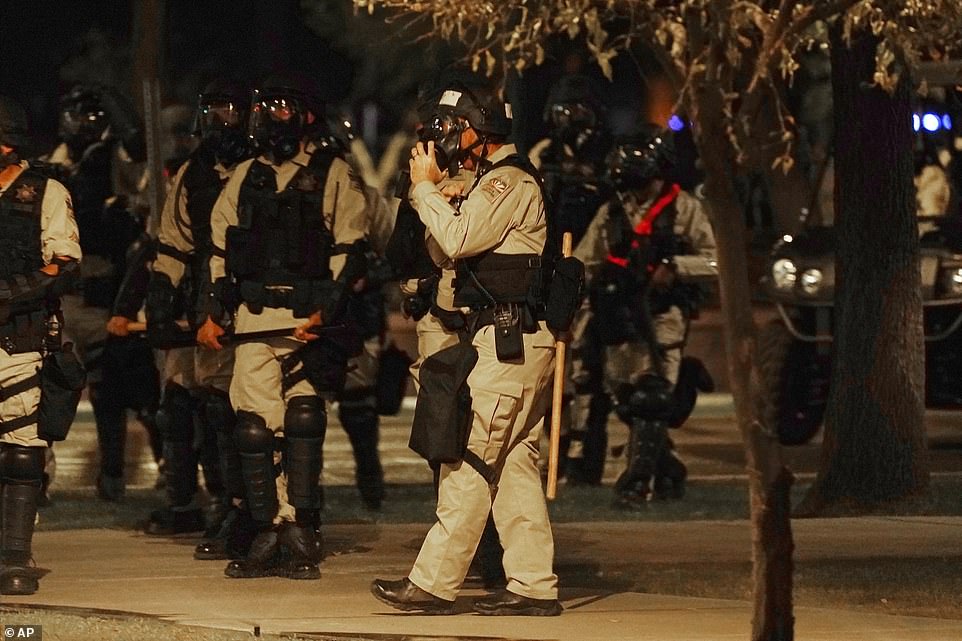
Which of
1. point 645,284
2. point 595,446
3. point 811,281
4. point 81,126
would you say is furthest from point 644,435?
point 81,126

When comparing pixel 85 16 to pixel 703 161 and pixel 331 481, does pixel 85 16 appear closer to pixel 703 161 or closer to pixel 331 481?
pixel 331 481

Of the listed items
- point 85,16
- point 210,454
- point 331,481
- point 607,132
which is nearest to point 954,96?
point 607,132

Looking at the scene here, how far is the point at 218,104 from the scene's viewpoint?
10719mm

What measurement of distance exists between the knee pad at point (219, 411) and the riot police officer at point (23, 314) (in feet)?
4.29

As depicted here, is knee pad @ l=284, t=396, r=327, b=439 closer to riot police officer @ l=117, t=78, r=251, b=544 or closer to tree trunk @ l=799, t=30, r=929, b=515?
riot police officer @ l=117, t=78, r=251, b=544

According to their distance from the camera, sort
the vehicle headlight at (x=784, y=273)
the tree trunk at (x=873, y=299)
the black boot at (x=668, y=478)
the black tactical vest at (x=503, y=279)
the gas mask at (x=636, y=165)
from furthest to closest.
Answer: the vehicle headlight at (x=784, y=273) < the black boot at (x=668, y=478) < the gas mask at (x=636, y=165) < the tree trunk at (x=873, y=299) < the black tactical vest at (x=503, y=279)

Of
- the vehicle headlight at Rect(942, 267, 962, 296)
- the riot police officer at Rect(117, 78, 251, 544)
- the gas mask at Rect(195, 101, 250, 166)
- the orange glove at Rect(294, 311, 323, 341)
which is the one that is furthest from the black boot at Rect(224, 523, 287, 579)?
the vehicle headlight at Rect(942, 267, 962, 296)

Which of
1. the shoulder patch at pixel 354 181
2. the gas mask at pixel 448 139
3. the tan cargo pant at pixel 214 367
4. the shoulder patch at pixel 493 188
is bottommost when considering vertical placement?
the tan cargo pant at pixel 214 367

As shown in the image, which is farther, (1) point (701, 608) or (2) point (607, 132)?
(2) point (607, 132)

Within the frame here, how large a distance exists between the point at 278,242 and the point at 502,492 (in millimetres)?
1773

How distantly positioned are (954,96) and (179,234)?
20.2 ft

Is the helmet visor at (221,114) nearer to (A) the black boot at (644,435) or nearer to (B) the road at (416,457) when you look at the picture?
(A) the black boot at (644,435)

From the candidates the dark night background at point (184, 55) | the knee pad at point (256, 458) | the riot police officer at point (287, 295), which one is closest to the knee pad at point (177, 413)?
the riot police officer at point (287, 295)

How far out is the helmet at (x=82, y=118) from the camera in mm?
13500
